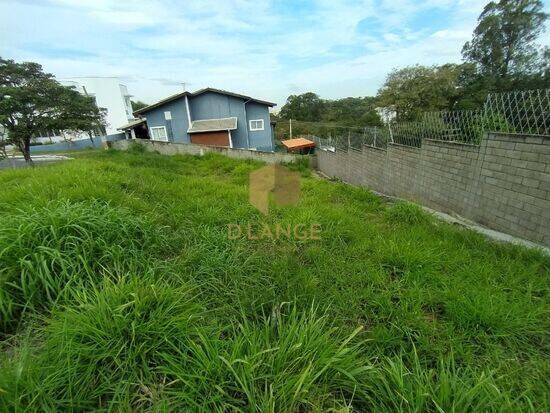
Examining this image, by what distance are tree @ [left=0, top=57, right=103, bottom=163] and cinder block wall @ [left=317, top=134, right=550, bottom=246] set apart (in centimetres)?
1939

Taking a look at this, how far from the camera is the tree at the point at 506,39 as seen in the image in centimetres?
1864

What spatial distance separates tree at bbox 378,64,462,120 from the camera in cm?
1959

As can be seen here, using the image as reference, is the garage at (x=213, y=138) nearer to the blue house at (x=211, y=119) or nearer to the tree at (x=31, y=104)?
the blue house at (x=211, y=119)

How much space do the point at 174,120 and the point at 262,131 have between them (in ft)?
21.5

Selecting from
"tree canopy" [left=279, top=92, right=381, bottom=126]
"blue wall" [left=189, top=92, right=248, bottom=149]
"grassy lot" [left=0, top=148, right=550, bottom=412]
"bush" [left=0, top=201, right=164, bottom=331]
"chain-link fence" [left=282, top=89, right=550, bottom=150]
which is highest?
"tree canopy" [left=279, top=92, right=381, bottom=126]

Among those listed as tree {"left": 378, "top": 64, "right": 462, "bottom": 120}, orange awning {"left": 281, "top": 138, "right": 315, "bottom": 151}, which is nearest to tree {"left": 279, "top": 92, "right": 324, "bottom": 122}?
orange awning {"left": 281, "top": 138, "right": 315, "bottom": 151}

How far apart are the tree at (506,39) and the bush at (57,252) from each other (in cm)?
2838

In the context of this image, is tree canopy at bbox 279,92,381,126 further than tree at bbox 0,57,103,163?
Yes

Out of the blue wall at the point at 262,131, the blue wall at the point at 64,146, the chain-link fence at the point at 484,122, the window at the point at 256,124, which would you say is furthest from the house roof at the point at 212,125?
the blue wall at the point at 64,146

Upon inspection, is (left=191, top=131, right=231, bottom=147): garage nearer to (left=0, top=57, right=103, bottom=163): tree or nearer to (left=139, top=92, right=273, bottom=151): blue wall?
(left=139, top=92, right=273, bottom=151): blue wall

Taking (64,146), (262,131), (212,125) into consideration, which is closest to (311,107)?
(262,131)

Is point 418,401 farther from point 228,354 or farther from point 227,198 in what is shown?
point 227,198

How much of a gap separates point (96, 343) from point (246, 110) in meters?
19.2

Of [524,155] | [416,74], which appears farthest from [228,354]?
[416,74]
